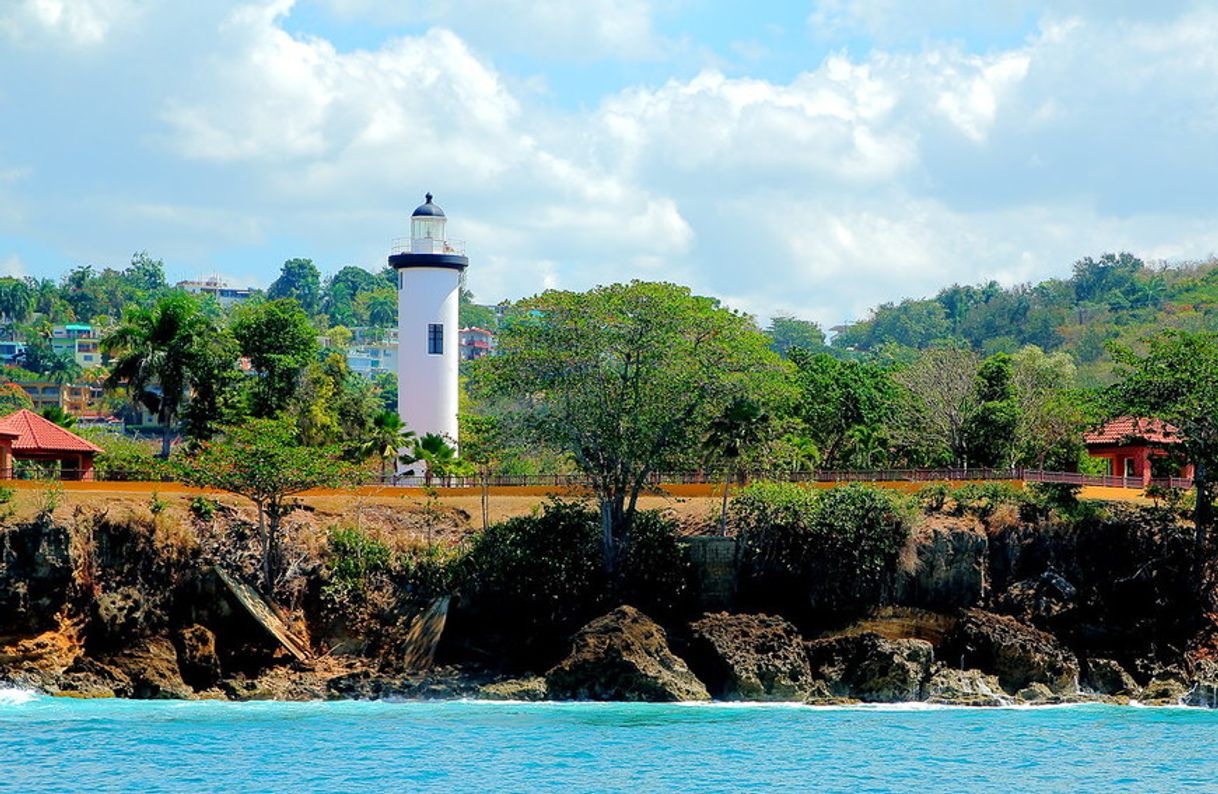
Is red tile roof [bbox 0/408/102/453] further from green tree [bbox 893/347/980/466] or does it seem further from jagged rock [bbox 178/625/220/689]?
green tree [bbox 893/347/980/466]

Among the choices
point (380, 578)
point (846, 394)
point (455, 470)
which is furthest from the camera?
point (846, 394)

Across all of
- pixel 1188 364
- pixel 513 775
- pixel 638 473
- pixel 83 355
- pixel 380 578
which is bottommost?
pixel 513 775

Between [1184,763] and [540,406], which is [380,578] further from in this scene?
[1184,763]

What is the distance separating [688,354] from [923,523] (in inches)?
308

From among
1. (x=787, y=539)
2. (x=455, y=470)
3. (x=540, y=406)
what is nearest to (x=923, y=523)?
(x=787, y=539)

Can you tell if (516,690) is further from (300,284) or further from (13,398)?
(300,284)

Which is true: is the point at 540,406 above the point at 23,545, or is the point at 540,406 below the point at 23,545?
above

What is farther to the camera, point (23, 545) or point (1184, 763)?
point (23, 545)

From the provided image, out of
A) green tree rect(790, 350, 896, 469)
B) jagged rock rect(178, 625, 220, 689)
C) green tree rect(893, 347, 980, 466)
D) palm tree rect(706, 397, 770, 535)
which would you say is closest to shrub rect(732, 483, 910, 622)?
palm tree rect(706, 397, 770, 535)

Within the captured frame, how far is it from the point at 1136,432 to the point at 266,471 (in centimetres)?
2417

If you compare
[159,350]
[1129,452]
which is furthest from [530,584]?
[1129,452]

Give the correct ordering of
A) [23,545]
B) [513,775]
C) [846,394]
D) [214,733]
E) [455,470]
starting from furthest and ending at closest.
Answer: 1. [846,394]
2. [455,470]
3. [23,545]
4. [214,733]
5. [513,775]

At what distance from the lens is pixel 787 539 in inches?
1667

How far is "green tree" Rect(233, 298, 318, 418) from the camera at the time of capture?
55812mm
